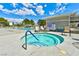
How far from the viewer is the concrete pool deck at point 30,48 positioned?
4156 millimetres

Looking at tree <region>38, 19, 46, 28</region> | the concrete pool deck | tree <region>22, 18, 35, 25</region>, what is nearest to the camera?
the concrete pool deck

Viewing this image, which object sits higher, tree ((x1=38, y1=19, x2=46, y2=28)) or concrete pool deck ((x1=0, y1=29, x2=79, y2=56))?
tree ((x1=38, y1=19, x2=46, y2=28))

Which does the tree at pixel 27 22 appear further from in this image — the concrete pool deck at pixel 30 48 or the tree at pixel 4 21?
the tree at pixel 4 21

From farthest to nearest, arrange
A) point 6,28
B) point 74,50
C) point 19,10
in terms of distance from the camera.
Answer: point 6,28 < point 19,10 < point 74,50

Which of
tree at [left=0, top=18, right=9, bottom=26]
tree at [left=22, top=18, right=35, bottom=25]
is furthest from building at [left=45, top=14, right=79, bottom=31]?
tree at [left=0, top=18, right=9, bottom=26]

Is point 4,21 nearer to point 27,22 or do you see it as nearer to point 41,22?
point 27,22

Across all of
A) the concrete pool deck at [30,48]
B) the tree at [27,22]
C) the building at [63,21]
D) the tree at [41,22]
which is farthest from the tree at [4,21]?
the building at [63,21]

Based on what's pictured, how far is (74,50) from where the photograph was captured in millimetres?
4211

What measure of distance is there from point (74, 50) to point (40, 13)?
1559 millimetres

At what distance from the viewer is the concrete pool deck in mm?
4156

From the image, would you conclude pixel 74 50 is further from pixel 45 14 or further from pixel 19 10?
pixel 19 10

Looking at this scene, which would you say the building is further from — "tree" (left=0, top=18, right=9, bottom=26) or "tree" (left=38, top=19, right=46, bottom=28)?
"tree" (left=0, top=18, right=9, bottom=26)

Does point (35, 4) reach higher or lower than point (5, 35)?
higher

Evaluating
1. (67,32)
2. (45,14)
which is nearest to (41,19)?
(45,14)
